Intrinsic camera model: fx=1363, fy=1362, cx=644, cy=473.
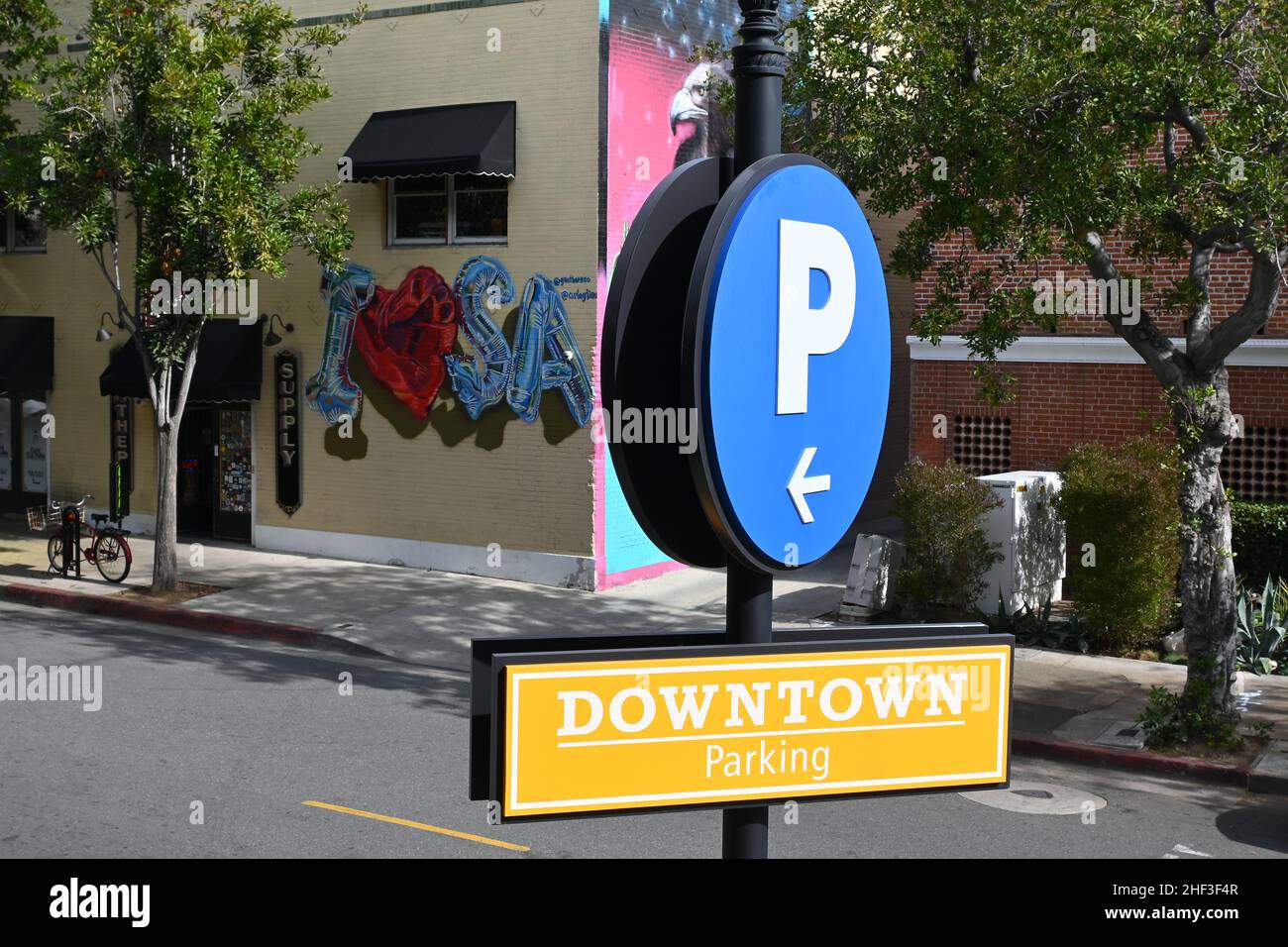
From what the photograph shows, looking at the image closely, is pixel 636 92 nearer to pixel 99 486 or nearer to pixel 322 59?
pixel 322 59

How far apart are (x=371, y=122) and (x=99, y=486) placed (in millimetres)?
8631

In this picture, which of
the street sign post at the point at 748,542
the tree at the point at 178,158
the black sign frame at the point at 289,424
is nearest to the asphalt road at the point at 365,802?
the street sign post at the point at 748,542

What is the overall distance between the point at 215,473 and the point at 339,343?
12.0 ft

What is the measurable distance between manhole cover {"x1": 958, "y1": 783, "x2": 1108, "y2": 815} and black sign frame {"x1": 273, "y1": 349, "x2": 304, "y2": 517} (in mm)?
13612

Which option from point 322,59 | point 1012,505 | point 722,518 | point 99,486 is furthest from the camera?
point 99,486

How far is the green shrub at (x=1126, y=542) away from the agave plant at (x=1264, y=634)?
0.90 metres

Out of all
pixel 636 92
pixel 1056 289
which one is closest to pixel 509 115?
pixel 636 92

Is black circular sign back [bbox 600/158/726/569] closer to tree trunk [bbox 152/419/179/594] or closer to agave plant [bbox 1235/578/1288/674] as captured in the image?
agave plant [bbox 1235/578/1288/674]

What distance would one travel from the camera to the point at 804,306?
328 centimetres

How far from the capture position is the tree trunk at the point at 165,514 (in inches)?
713

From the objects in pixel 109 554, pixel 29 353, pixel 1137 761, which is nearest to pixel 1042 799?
pixel 1137 761

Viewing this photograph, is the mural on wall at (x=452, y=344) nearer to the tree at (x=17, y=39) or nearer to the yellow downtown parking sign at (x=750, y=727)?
the tree at (x=17, y=39)

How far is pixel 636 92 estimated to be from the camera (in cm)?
1878

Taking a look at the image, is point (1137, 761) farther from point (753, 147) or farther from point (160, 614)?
point (160, 614)
